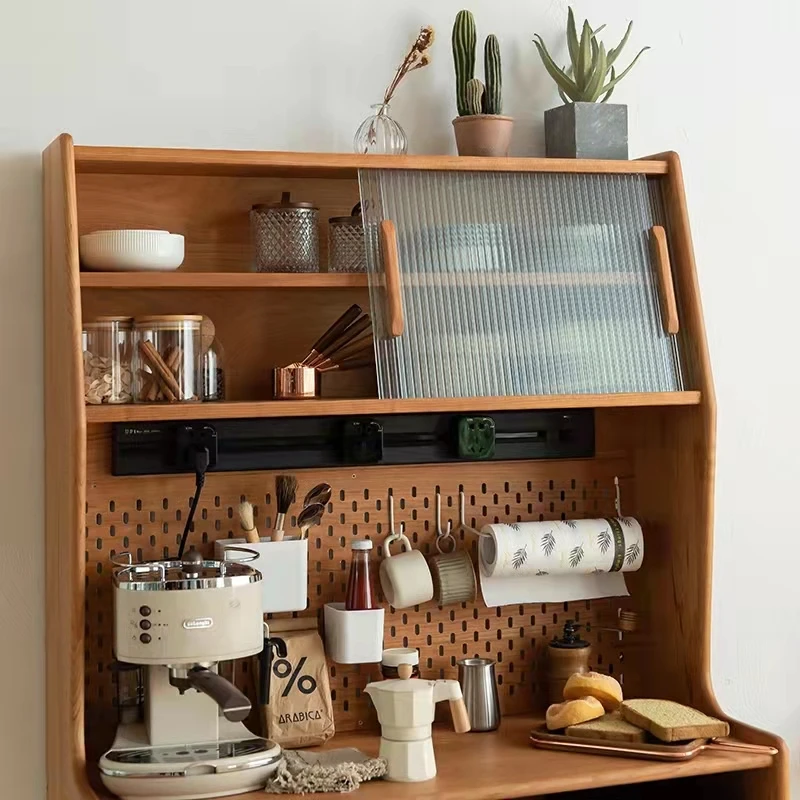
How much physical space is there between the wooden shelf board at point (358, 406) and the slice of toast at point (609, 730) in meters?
0.57

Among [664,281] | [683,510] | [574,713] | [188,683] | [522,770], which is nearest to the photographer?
[188,683]

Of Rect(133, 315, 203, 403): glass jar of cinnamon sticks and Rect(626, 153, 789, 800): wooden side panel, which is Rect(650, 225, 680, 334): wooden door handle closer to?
Rect(626, 153, 789, 800): wooden side panel

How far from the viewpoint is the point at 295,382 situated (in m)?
2.20

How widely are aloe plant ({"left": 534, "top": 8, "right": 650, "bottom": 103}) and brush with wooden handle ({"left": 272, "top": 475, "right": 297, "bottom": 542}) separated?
37.1 inches

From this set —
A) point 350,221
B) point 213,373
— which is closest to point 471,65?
point 350,221

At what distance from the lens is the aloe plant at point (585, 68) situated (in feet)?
7.80

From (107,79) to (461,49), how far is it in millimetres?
675

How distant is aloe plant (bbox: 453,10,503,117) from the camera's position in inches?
91.9

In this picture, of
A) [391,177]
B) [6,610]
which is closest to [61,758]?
[6,610]

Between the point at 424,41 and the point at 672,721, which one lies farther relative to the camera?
the point at 424,41

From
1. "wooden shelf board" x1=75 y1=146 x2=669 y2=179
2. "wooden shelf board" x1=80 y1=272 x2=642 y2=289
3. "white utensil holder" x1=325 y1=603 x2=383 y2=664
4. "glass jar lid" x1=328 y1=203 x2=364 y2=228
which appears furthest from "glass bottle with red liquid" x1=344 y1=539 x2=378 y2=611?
"wooden shelf board" x1=75 y1=146 x2=669 y2=179

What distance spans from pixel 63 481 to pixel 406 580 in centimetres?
68

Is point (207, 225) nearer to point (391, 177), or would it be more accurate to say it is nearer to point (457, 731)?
point (391, 177)

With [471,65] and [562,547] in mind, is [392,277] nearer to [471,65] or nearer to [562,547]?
[471,65]
